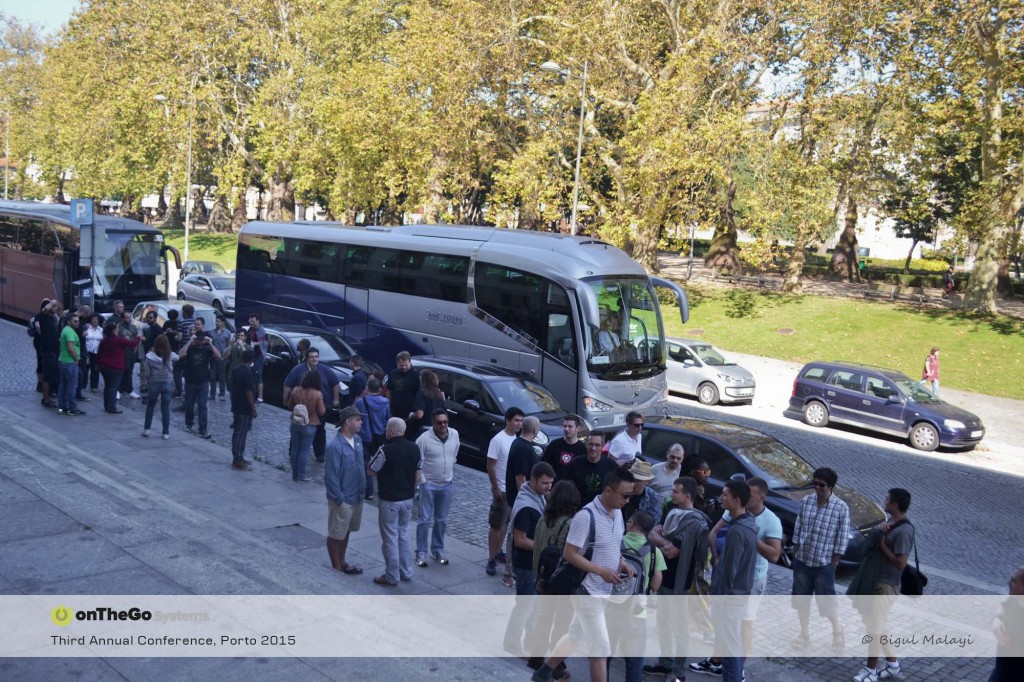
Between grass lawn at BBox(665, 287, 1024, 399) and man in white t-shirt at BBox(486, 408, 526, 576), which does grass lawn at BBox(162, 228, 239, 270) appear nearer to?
grass lawn at BBox(665, 287, 1024, 399)

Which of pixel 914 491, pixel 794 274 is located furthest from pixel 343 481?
pixel 794 274

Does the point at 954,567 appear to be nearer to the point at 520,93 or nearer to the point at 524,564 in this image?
the point at 524,564

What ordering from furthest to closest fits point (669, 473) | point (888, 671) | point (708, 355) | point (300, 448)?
1. point (708, 355)
2. point (300, 448)
3. point (669, 473)
4. point (888, 671)

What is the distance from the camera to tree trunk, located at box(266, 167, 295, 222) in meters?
52.8

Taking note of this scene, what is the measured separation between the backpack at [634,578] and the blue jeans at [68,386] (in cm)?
1172

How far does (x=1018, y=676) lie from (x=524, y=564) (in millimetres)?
3501

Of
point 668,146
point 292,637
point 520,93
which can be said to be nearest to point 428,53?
point 520,93

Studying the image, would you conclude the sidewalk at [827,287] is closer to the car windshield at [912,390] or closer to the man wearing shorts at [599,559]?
the car windshield at [912,390]


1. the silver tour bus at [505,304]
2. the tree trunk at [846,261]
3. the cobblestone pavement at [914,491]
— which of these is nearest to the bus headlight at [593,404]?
the silver tour bus at [505,304]

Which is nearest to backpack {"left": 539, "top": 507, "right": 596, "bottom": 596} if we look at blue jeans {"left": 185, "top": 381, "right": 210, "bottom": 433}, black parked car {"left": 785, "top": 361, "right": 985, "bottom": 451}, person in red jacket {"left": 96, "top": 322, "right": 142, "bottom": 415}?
blue jeans {"left": 185, "top": 381, "right": 210, "bottom": 433}

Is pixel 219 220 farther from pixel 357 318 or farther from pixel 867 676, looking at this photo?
pixel 867 676

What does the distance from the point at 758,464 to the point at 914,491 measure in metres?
5.29

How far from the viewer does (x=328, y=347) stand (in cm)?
1748

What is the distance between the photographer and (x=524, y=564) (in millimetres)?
7520
